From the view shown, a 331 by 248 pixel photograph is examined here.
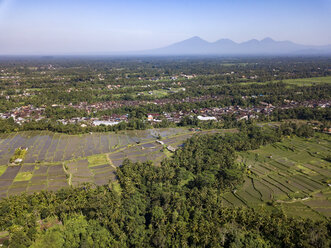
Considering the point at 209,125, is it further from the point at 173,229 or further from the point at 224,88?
the point at 224,88

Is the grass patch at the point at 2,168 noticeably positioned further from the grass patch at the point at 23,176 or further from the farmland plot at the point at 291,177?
the farmland plot at the point at 291,177

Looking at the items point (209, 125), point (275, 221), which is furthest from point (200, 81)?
point (275, 221)

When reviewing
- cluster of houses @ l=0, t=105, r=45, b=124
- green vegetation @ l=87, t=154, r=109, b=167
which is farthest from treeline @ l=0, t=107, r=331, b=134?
green vegetation @ l=87, t=154, r=109, b=167

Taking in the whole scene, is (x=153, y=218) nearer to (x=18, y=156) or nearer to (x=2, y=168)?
(x=2, y=168)

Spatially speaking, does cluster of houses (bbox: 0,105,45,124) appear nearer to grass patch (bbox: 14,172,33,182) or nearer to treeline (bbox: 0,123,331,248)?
grass patch (bbox: 14,172,33,182)

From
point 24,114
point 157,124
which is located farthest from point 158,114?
point 24,114
